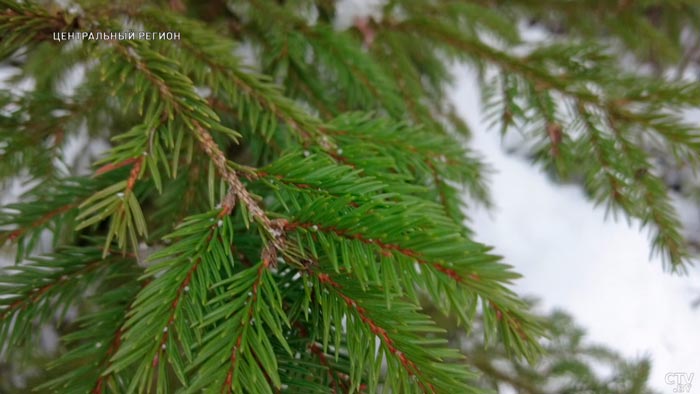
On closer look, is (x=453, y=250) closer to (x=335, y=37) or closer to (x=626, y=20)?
(x=335, y=37)

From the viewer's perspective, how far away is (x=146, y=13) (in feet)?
2.43

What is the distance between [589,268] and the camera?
2148 mm

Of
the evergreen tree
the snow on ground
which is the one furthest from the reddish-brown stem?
the snow on ground

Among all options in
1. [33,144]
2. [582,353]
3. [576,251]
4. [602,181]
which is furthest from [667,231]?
[576,251]

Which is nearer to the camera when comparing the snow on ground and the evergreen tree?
the evergreen tree

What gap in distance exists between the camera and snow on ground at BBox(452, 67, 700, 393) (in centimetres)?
183

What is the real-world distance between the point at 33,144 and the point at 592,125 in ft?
Answer: 3.34
